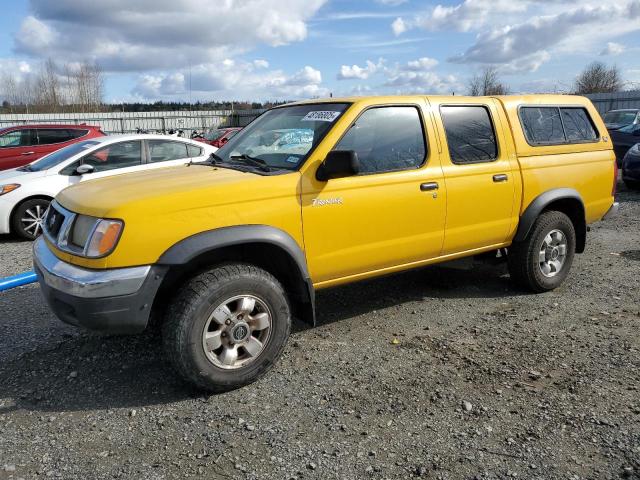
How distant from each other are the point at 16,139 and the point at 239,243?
424 inches

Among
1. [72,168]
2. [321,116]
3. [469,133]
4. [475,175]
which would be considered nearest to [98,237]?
[321,116]

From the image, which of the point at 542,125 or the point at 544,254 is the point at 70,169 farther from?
the point at 544,254

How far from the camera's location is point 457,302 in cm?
510

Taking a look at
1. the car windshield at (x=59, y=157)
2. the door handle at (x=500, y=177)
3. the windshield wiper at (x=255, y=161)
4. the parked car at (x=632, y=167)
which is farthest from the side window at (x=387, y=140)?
the parked car at (x=632, y=167)

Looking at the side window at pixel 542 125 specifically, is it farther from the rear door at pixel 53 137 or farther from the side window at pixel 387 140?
the rear door at pixel 53 137

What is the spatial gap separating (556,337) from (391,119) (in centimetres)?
215

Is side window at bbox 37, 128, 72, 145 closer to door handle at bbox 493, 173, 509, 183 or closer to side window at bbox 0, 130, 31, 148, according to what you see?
side window at bbox 0, 130, 31, 148

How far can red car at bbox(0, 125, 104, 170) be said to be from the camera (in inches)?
449

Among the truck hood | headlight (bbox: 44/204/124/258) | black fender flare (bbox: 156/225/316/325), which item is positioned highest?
the truck hood

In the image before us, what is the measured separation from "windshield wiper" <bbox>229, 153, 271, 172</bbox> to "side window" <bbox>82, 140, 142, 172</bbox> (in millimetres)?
4548

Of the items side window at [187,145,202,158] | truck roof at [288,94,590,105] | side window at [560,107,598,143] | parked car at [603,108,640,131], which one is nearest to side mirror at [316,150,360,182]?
truck roof at [288,94,590,105]

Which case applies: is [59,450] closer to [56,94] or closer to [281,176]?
[281,176]

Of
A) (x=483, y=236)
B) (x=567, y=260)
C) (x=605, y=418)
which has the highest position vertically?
(x=483, y=236)

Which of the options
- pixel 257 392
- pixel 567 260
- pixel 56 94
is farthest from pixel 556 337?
pixel 56 94
